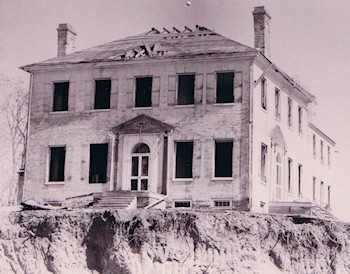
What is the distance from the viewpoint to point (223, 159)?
3052 centimetres

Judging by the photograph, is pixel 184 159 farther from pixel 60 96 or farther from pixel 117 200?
pixel 60 96

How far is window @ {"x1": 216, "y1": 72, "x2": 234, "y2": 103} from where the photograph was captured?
1216 inches

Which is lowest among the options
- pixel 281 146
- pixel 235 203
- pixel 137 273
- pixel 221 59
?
pixel 137 273

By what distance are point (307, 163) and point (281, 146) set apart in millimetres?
4388

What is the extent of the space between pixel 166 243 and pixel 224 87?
7.70m

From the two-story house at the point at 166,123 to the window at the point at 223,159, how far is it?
35mm

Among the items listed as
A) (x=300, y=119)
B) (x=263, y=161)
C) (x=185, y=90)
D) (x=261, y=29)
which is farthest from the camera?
(x=300, y=119)

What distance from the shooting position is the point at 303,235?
26391mm

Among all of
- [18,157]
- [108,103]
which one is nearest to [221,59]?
[108,103]

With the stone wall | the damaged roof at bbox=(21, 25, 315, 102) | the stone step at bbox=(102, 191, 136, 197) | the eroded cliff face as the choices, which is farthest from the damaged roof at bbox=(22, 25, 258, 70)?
the eroded cliff face

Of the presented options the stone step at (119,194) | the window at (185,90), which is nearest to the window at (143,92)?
the window at (185,90)

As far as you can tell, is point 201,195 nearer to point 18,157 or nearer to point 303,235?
point 303,235

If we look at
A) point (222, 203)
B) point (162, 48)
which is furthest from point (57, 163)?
point (222, 203)

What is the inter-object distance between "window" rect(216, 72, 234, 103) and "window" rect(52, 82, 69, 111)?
6.00 metres
